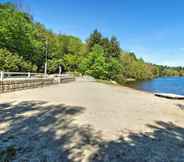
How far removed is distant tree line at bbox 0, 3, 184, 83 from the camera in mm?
32263

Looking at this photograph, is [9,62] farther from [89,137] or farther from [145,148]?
[145,148]

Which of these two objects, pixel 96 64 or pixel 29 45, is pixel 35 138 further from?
pixel 96 64

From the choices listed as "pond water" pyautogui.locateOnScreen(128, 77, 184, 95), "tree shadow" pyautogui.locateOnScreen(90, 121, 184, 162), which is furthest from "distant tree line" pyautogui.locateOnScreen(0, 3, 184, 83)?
"tree shadow" pyautogui.locateOnScreen(90, 121, 184, 162)

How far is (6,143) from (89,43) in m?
55.6

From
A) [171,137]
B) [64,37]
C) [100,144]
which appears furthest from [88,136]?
[64,37]

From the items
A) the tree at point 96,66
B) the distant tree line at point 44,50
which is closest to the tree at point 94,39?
the distant tree line at point 44,50

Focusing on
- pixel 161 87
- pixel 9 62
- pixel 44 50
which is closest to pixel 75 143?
pixel 9 62

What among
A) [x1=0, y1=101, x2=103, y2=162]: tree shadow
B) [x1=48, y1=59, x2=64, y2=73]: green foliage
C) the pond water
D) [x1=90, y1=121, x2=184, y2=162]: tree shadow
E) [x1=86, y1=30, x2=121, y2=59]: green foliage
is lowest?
the pond water

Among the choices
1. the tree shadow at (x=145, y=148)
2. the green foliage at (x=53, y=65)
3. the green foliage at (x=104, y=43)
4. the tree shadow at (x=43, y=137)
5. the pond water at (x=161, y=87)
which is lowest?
the pond water at (x=161, y=87)

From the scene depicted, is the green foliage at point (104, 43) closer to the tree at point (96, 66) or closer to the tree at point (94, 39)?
the tree at point (94, 39)

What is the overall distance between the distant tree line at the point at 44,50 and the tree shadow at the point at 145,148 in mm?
27754

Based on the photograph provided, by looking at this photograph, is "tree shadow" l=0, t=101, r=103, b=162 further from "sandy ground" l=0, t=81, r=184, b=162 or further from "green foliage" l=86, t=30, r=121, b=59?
"green foliage" l=86, t=30, r=121, b=59

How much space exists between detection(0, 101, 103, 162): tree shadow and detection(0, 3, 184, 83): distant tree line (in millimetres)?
25517

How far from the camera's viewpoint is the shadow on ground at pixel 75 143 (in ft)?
12.1
